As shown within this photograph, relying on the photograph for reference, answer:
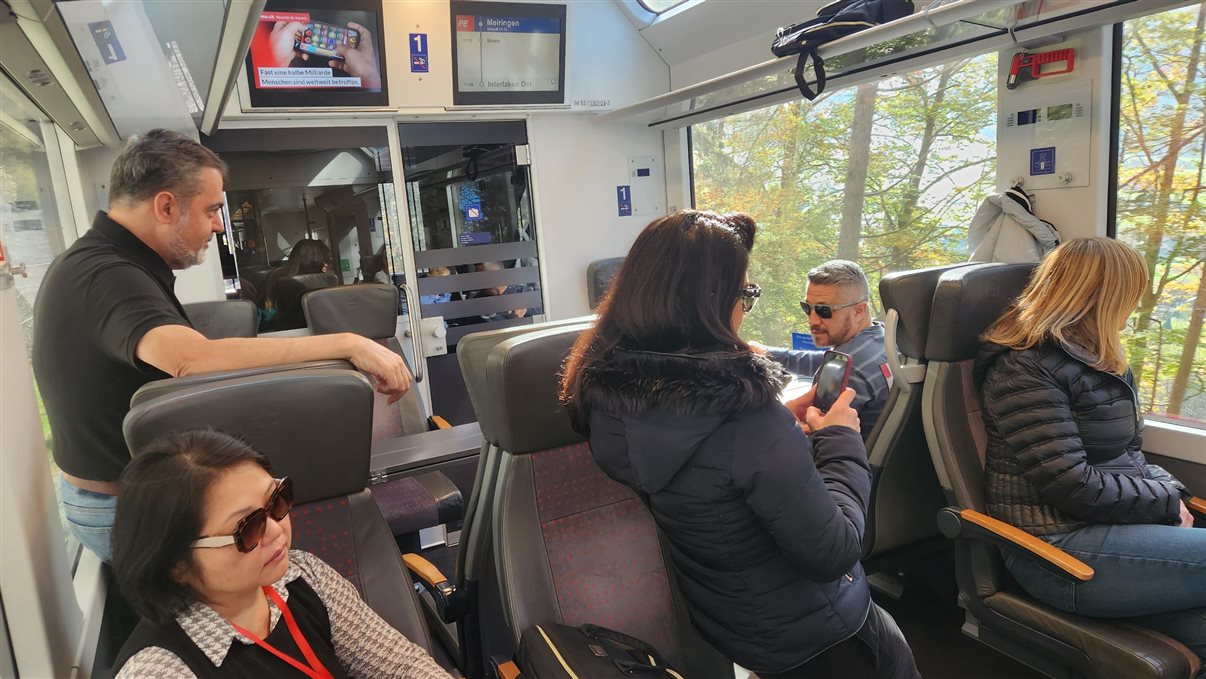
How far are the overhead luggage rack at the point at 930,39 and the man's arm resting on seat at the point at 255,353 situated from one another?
209 cm

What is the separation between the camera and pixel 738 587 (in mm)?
1547

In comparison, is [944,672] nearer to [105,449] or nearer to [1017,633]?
[1017,633]

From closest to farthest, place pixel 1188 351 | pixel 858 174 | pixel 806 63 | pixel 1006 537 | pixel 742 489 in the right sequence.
Result: pixel 742 489 → pixel 1006 537 → pixel 1188 351 → pixel 806 63 → pixel 858 174

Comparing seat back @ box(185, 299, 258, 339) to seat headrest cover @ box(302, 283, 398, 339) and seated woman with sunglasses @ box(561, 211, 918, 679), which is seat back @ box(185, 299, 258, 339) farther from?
seated woman with sunglasses @ box(561, 211, 918, 679)

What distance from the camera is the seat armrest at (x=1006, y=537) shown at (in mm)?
2047

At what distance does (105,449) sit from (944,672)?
256cm

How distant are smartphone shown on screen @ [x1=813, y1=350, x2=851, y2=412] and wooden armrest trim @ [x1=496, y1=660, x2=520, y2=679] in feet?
3.06

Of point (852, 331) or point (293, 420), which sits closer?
point (293, 420)

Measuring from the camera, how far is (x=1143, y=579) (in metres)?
2.03

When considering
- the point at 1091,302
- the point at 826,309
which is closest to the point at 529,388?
the point at 826,309

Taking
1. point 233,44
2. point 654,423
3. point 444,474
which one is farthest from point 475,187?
point 654,423

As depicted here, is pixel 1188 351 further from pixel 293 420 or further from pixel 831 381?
pixel 293 420

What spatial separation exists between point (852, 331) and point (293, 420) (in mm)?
2168

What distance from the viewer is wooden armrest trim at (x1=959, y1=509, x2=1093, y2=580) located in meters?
2.03
